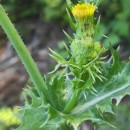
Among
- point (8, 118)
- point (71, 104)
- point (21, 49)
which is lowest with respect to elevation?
point (8, 118)

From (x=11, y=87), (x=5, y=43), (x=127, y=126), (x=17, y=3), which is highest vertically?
(x=17, y=3)

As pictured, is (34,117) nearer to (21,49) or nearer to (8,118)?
(21,49)

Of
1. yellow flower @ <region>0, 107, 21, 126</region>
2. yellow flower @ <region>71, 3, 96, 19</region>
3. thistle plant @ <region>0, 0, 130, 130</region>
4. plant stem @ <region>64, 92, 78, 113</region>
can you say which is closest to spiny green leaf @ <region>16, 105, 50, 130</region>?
thistle plant @ <region>0, 0, 130, 130</region>

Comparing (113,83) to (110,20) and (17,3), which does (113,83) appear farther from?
(17,3)

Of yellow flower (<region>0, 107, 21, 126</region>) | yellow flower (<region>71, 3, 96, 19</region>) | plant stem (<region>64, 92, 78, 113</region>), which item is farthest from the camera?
yellow flower (<region>0, 107, 21, 126</region>)

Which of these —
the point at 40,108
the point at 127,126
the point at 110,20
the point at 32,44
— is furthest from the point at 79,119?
the point at 32,44

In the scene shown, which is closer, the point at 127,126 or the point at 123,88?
the point at 123,88

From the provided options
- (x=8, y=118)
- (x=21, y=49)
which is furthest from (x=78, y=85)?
(x=8, y=118)

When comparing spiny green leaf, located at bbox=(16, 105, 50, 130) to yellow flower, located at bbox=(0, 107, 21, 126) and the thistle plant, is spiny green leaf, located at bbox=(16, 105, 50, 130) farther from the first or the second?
yellow flower, located at bbox=(0, 107, 21, 126)
